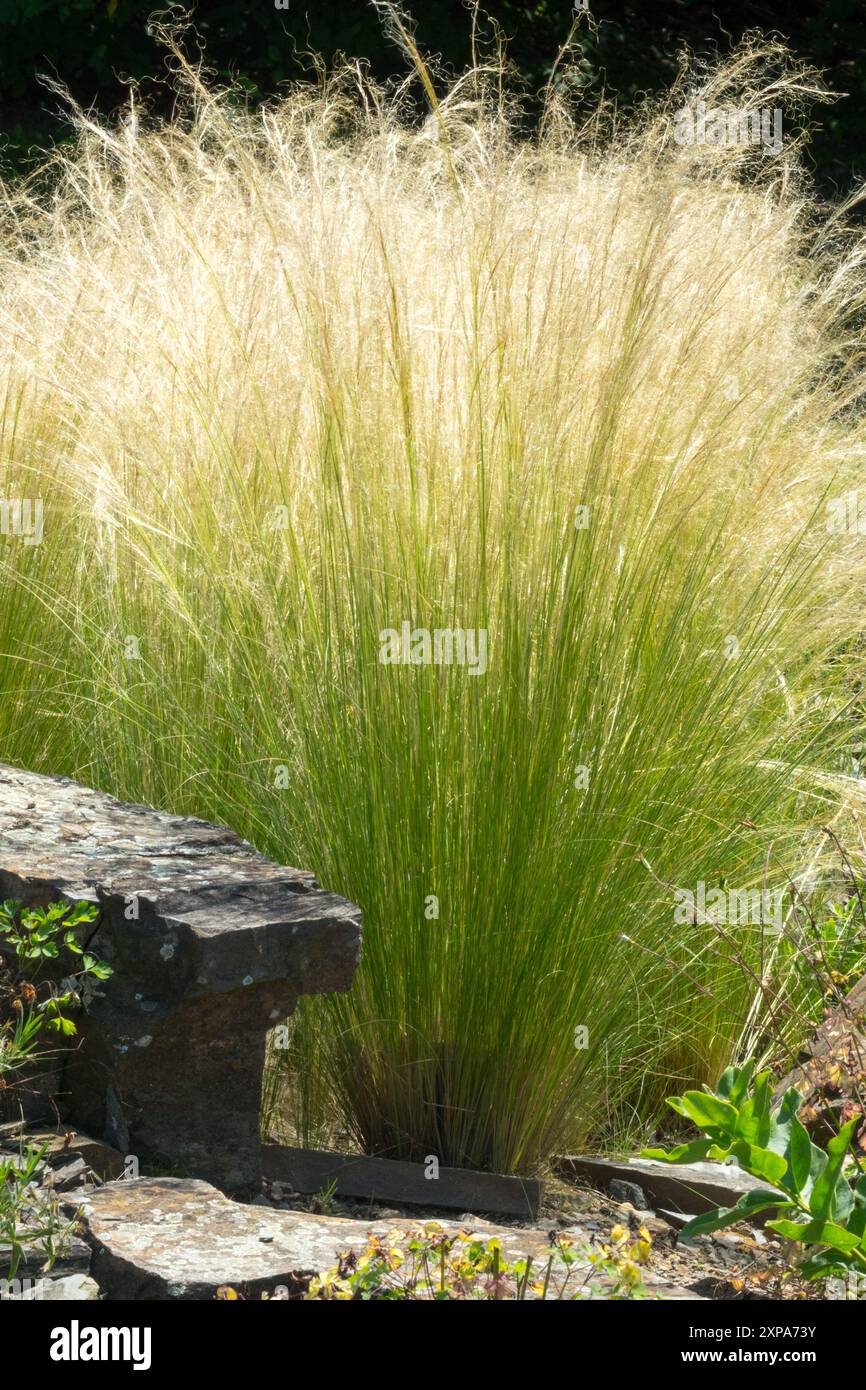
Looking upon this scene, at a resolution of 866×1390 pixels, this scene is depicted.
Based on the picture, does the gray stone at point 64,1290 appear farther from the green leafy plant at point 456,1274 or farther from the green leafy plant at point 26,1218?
the green leafy plant at point 456,1274

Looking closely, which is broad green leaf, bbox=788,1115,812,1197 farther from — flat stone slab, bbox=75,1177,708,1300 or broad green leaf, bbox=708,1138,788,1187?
flat stone slab, bbox=75,1177,708,1300

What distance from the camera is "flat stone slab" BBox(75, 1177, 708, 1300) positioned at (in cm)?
166

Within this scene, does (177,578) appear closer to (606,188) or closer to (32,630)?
(32,630)

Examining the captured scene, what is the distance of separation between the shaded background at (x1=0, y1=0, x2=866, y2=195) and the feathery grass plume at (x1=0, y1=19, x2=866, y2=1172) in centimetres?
648

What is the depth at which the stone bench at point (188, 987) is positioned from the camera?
2.00 metres

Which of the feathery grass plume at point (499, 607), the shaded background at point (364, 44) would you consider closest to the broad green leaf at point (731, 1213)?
the feathery grass plume at point (499, 607)

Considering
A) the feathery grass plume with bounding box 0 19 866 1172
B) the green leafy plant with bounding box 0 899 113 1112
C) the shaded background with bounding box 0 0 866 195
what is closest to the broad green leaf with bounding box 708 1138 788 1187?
the feathery grass plume with bounding box 0 19 866 1172

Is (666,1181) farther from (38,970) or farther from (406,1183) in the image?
(38,970)

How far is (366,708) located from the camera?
2.28 meters

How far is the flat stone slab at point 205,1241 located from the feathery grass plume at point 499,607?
0.44m

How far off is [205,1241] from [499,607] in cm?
105

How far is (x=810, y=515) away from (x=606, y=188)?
0.82m

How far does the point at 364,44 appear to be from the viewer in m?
8.70

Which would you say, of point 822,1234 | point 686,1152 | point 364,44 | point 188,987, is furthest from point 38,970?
point 364,44
